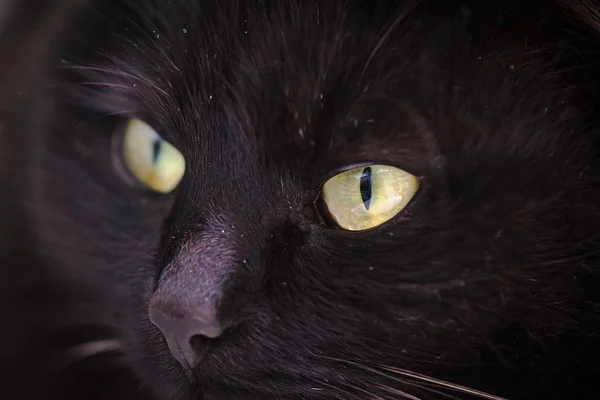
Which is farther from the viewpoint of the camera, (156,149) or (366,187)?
(156,149)

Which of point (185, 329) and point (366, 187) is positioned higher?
point (366, 187)

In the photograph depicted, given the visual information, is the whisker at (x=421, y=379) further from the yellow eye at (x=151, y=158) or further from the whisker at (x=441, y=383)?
the yellow eye at (x=151, y=158)

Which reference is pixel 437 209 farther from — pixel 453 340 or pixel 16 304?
pixel 16 304

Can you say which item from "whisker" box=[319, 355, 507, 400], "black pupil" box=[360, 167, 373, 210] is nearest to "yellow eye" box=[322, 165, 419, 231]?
"black pupil" box=[360, 167, 373, 210]

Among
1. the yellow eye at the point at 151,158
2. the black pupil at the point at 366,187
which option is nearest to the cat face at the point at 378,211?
the black pupil at the point at 366,187

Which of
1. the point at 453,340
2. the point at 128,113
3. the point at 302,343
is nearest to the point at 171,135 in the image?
the point at 128,113

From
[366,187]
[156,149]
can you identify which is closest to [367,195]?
[366,187]

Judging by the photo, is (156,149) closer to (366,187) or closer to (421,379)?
(366,187)
